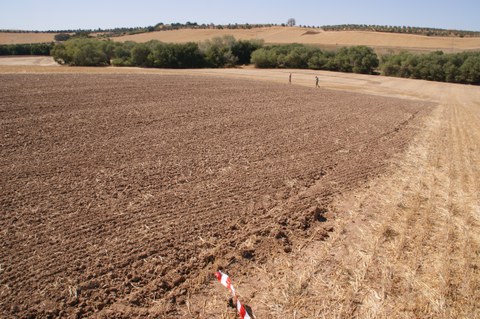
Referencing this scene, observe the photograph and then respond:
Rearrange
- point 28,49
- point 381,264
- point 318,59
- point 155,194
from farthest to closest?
point 28,49, point 318,59, point 155,194, point 381,264

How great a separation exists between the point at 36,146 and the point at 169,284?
9.01 meters

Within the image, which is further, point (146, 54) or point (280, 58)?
point (280, 58)

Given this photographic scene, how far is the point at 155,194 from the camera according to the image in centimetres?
888

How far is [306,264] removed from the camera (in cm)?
655

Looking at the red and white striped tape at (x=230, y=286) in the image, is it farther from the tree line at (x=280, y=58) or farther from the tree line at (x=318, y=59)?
the tree line at (x=318, y=59)

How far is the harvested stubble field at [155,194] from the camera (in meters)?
5.64

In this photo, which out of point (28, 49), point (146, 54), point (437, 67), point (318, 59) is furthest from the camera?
point (28, 49)

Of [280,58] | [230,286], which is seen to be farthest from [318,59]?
[230,286]

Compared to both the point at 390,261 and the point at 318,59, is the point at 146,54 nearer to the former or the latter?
the point at 318,59

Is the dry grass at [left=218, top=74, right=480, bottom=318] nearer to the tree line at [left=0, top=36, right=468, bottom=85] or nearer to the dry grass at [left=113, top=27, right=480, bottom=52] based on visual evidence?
the tree line at [left=0, top=36, right=468, bottom=85]

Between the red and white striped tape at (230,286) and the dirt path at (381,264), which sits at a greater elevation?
the red and white striped tape at (230,286)

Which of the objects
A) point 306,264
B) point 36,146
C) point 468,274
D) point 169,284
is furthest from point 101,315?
point 36,146

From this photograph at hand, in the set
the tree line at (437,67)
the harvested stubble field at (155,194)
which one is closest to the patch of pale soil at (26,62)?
the harvested stubble field at (155,194)

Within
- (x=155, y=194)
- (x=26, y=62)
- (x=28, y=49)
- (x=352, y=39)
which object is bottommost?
(x=155, y=194)
